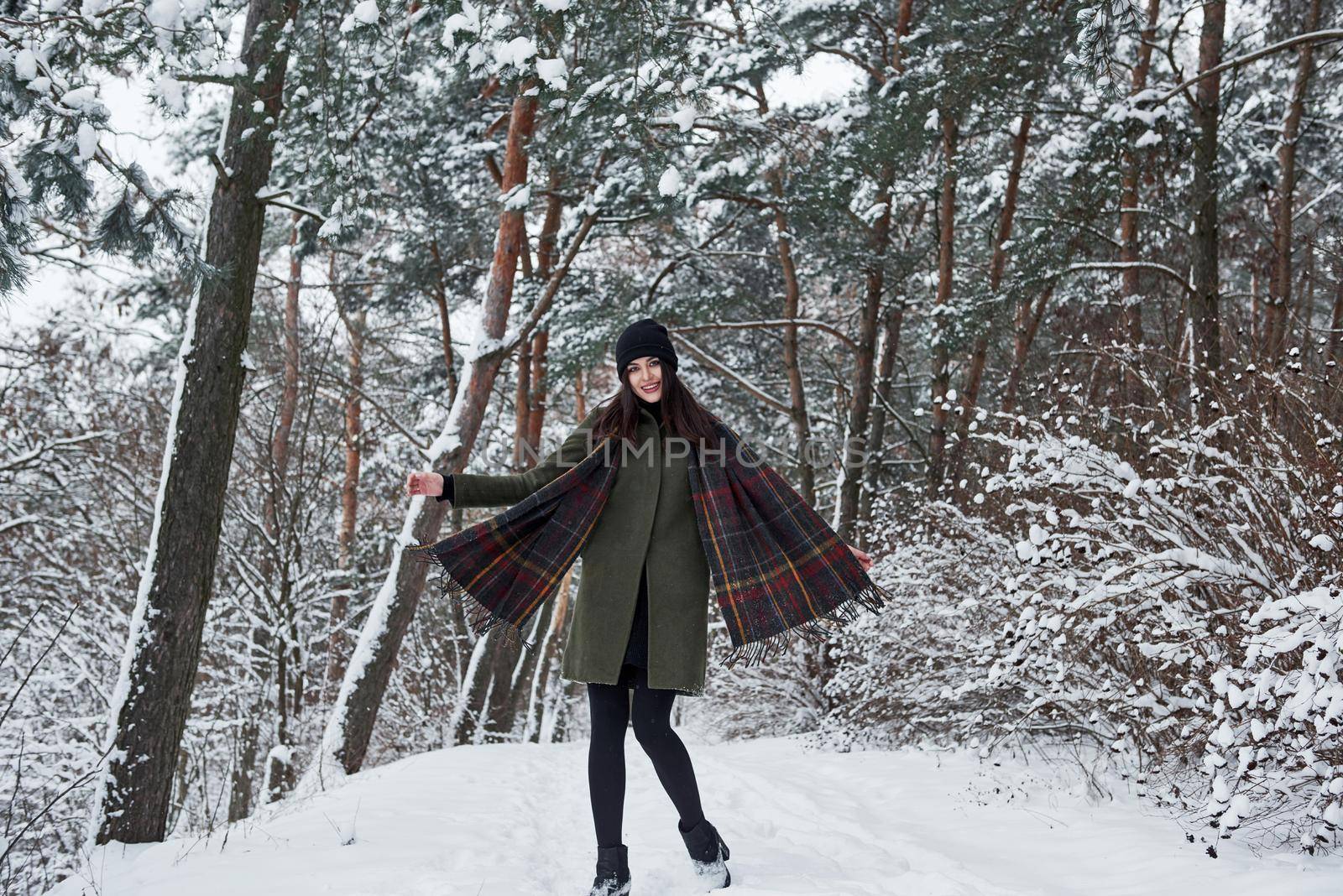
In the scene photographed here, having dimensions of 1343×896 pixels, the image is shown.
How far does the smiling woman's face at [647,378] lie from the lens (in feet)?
10.6

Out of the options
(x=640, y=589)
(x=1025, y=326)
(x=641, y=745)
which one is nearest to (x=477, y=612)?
(x=640, y=589)

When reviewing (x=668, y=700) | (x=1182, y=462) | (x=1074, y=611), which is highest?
(x=1182, y=462)

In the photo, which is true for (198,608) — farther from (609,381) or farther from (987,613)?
(609,381)

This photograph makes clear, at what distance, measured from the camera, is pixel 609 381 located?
17.0 meters

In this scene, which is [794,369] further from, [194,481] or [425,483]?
[425,483]

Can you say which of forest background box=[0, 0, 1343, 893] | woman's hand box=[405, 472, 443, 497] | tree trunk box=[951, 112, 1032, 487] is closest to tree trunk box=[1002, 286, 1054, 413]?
forest background box=[0, 0, 1343, 893]

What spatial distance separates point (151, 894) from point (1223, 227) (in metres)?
14.4

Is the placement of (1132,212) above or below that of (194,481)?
above

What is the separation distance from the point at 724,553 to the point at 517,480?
742 mm

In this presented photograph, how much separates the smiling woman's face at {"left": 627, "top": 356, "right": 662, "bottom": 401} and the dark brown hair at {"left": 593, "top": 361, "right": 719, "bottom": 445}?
2 centimetres

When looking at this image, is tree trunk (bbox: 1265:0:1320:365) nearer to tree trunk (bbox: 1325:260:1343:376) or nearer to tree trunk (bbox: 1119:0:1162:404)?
tree trunk (bbox: 1325:260:1343:376)

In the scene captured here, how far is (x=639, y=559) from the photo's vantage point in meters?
3.11

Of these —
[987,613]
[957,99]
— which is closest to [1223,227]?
[957,99]

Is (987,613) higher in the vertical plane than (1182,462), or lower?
lower
